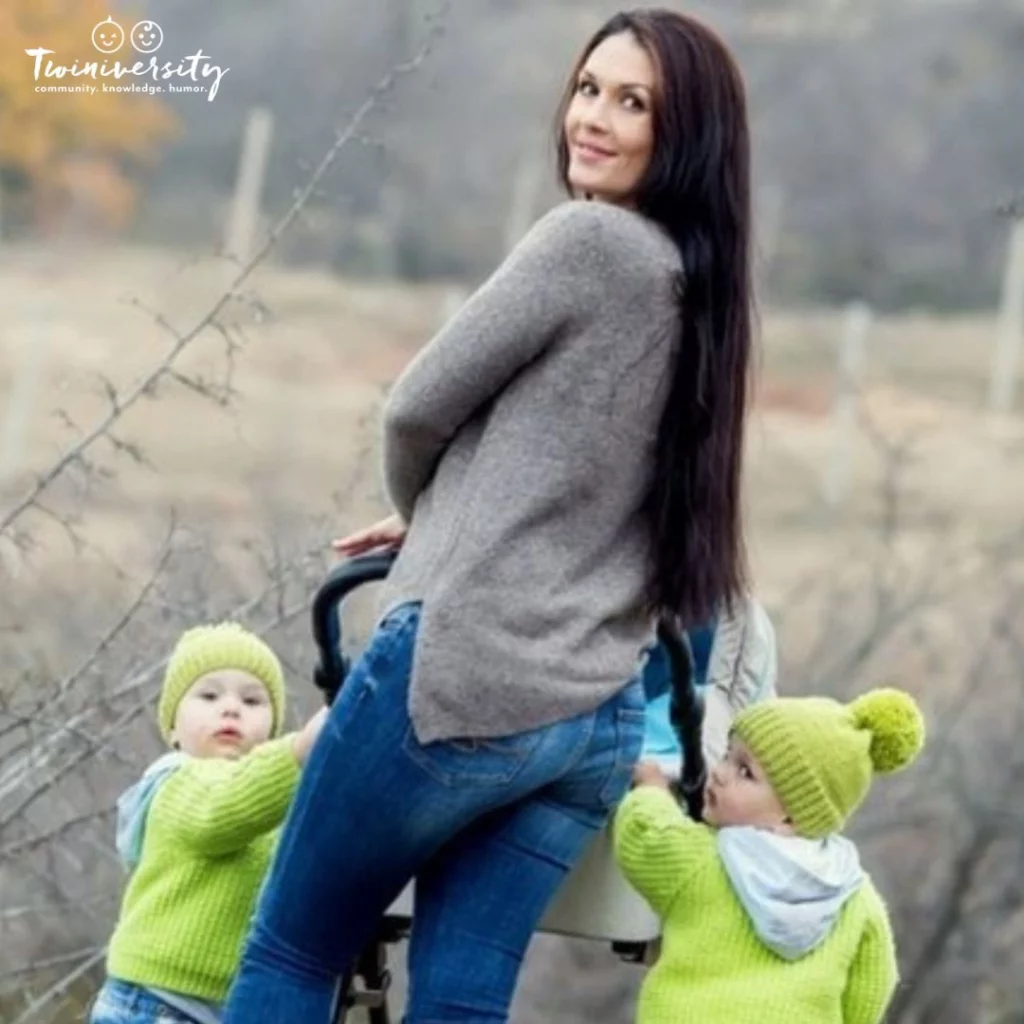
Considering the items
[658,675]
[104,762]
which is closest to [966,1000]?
[104,762]

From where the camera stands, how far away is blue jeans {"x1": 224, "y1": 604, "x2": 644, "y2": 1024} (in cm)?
384

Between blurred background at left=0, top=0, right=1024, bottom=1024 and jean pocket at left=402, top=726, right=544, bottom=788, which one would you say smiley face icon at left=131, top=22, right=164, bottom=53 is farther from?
jean pocket at left=402, top=726, right=544, bottom=788

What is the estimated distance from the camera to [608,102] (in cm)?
401

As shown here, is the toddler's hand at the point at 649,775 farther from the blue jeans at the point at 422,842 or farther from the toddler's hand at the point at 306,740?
the toddler's hand at the point at 306,740

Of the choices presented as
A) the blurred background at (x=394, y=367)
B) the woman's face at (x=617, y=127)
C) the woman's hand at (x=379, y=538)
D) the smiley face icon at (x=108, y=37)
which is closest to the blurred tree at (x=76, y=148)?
the blurred background at (x=394, y=367)

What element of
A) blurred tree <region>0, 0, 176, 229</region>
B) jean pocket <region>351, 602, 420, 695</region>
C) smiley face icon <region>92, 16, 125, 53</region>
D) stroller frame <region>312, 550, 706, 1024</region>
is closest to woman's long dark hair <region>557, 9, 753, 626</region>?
stroller frame <region>312, 550, 706, 1024</region>

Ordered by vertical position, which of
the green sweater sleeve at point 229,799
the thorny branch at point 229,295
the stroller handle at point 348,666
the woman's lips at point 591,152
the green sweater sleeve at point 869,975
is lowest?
the green sweater sleeve at point 869,975

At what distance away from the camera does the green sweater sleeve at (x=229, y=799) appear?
4.10 metres

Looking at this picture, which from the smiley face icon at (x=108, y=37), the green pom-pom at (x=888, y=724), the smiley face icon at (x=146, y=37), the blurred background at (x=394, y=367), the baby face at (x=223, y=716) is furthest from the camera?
the smiley face icon at (x=108, y=37)

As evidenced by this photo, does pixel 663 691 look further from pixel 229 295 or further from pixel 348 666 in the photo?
pixel 229 295

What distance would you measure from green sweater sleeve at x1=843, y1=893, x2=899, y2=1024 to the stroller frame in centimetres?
27

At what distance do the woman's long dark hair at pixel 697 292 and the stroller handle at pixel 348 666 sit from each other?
74mm

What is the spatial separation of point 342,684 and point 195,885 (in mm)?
423

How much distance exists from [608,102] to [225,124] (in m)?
24.4
